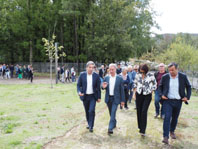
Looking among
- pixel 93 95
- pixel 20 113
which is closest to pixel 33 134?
pixel 93 95

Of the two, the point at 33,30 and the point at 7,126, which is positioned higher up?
the point at 33,30

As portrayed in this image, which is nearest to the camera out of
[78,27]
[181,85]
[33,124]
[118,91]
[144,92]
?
[181,85]

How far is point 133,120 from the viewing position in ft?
24.0

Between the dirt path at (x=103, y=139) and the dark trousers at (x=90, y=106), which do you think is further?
the dark trousers at (x=90, y=106)

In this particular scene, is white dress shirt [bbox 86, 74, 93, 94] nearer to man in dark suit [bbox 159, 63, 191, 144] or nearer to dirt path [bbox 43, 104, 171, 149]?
dirt path [bbox 43, 104, 171, 149]

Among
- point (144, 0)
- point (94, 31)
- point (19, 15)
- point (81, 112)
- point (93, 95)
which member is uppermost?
point (144, 0)

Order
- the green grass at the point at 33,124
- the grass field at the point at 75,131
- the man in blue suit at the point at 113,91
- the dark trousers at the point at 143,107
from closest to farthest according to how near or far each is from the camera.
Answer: the grass field at the point at 75,131 < the green grass at the point at 33,124 < the dark trousers at the point at 143,107 < the man in blue suit at the point at 113,91

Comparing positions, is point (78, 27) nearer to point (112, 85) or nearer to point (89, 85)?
point (89, 85)

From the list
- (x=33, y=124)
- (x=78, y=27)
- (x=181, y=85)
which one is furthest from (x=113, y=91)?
(x=78, y=27)

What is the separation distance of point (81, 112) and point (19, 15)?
1176 inches

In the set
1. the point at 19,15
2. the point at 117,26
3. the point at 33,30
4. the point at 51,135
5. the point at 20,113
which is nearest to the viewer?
the point at 51,135

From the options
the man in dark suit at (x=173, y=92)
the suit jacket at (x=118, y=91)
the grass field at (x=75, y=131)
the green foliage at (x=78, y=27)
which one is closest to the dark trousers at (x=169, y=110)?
the man in dark suit at (x=173, y=92)

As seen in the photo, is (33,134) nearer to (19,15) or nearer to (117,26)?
(117,26)

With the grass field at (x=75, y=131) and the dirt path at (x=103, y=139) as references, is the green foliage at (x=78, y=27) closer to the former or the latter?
the grass field at (x=75, y=131)
